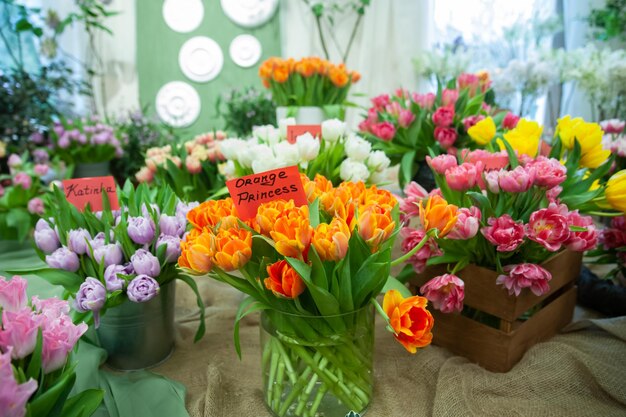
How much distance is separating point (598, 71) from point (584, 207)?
1221 millimetres

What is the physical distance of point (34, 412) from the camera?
0.43 m

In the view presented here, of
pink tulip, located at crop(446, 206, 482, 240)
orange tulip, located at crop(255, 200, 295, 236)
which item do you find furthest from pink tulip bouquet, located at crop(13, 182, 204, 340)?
pink tulip, located at crop(446, 206, 482, 240)

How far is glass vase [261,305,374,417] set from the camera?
0.61m

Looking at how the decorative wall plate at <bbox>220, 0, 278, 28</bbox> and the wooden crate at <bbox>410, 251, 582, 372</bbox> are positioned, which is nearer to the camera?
the wooden crate at <bbox>410, 251, 582, 372</bbox>

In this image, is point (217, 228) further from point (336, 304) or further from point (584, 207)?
point (584, 207)

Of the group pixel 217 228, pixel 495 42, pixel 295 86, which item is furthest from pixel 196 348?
pixel 495 42

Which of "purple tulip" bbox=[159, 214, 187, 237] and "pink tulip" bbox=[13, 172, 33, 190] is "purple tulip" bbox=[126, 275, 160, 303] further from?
"pink tulip" bbox=[13, 172, 33, 190]

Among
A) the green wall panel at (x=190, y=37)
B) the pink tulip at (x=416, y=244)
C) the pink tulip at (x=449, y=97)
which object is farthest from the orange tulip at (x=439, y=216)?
the green wall panel at (x=190, y=37)

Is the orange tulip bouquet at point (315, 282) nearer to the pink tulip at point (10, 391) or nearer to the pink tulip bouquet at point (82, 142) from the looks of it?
the pink tulip at point (10, 391)

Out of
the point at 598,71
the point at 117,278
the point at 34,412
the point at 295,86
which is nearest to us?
the point at 34,412

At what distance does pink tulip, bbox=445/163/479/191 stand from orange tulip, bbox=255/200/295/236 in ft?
0.97

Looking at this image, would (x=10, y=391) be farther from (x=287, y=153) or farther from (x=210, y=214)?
(x=287, y=153)

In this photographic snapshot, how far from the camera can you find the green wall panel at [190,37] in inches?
119

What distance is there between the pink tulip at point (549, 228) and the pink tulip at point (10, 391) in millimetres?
673
